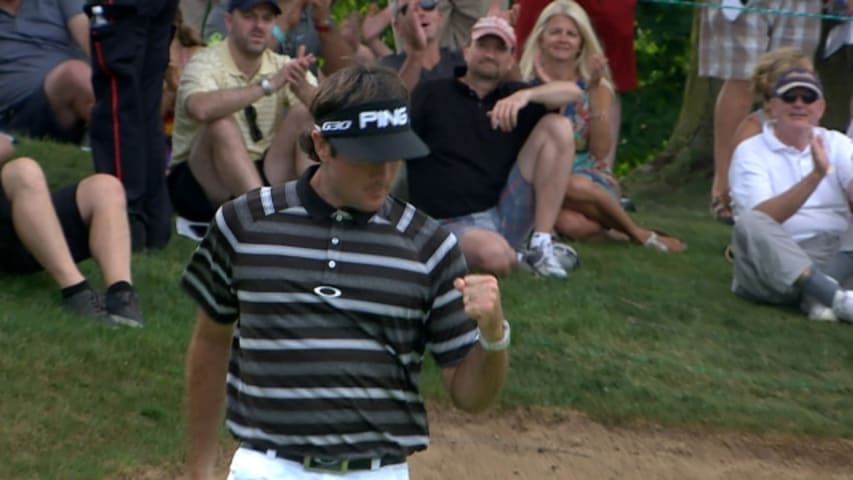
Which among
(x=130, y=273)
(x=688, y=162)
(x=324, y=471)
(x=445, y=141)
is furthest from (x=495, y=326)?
(x=688, y=162)

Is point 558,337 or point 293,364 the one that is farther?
point 558,337

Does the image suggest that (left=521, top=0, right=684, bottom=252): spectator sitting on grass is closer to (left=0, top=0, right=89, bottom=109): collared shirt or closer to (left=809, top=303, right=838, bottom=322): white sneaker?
(left=809, top=303, right=838, bottom=322): white sneaker

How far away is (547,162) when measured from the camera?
28.1ft

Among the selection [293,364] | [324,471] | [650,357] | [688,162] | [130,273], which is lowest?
[688,162]

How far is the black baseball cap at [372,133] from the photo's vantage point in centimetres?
369

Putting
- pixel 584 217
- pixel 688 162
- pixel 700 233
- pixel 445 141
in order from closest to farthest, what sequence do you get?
pixel 445 141
pixel 584 217
pixel 700 233
pixel 688 162

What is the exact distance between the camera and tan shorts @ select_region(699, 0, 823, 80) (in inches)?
413

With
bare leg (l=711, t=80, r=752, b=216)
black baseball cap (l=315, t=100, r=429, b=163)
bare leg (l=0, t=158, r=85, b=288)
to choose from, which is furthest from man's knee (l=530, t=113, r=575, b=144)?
black baseball cap (l=315, t=100, r=429, b=163)

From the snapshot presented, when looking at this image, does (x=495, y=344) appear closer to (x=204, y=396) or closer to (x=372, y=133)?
(x=372, y=133)

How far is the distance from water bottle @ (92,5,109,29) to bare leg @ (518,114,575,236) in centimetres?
232

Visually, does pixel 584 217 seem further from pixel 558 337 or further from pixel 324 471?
pixel 324 471

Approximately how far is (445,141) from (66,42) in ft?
8.80

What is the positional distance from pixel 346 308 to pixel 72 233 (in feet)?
12.4

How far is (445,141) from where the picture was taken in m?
8.65
